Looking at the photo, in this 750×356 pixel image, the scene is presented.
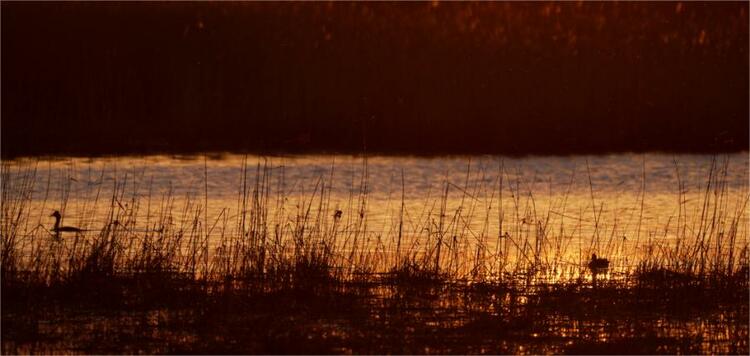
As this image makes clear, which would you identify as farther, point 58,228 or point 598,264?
point 58,228

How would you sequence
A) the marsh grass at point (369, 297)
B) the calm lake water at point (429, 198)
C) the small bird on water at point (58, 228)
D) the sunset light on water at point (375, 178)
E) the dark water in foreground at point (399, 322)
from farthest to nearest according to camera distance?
the small bird on water at point (58, 228) → the calm lake water at point (429, 198) → the sunset light on water at point (375, 178) → the marsh grass at point (369, 297) → the dark water in foreground at point (399, 322)

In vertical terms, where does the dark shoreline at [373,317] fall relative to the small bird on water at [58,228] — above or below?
below

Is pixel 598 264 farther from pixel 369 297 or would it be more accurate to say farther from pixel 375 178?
pixel 375 178

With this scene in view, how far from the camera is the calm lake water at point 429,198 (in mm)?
11242

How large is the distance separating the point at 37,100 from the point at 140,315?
42.5 feet

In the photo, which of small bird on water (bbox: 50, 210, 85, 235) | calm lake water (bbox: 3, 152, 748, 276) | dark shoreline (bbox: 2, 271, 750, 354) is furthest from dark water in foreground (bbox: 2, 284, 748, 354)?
small bird on water (bbox: 50, 210, 85, 235)

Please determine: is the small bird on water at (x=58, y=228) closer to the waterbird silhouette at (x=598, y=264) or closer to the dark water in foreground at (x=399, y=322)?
the dark water in foreground at (x=399, y=322)

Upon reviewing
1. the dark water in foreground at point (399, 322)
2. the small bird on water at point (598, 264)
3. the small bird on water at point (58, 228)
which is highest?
the small bird on water at point (598, 264)

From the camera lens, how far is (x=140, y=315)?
8.21m

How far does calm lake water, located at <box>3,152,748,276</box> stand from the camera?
11242 millimetres

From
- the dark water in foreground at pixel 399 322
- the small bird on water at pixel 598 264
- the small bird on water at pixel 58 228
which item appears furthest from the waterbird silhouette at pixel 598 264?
the small bird on water at pixel 58 228

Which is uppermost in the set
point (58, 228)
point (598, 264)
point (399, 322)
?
point (598, 264)

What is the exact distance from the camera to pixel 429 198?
15414 millimetres

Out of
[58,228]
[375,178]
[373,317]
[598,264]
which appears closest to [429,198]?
[375,178]
